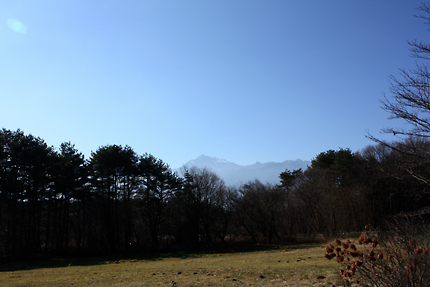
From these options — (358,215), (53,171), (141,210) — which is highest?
(53,171)

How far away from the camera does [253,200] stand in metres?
40.1

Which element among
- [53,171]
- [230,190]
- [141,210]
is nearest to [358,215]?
[230,190]

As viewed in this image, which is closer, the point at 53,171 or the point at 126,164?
the point at 53,171

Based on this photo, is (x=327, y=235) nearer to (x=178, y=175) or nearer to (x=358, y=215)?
(x=358, y=215)

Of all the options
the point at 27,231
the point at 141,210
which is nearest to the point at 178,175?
the point at 141,210

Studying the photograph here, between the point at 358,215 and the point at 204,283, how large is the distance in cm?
3296

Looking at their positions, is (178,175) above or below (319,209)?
above

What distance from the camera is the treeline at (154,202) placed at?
2867 cm

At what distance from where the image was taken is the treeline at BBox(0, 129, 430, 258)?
28672 mm

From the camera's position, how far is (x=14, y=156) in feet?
89.1

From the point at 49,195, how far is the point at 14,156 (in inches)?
233

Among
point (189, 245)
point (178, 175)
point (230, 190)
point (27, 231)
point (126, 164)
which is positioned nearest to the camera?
point (27, 231)

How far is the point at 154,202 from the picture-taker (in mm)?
37094

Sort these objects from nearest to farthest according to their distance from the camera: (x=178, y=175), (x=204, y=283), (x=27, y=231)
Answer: (x=204, y=283), (x=27, y=231), (x=178, y=175)
